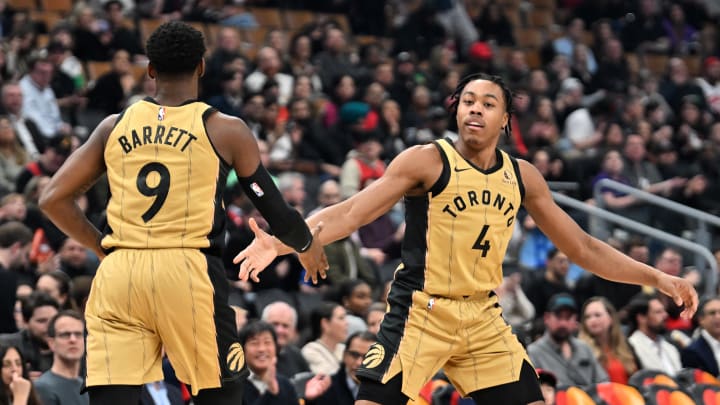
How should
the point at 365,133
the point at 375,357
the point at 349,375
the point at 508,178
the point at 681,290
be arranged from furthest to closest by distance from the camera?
the point at 365,133, the point at 349,375, the point at 681,290, the point at 508,178, the point at 375,357

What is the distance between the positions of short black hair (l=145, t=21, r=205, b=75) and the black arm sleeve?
0.52 metres

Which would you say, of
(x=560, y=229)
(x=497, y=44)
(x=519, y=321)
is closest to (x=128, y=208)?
(x=560, y=229)

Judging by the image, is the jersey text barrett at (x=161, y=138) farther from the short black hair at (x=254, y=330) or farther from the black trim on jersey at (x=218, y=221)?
the short black hair at (x=254, y=330)

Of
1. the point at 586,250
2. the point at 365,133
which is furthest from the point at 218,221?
the point at 365,133

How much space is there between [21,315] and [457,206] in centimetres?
466

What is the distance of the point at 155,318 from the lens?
5613 millimetres

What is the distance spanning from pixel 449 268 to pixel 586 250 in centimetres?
85

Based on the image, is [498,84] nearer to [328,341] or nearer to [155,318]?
[155,318]

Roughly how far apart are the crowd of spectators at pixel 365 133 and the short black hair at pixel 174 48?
290 cm

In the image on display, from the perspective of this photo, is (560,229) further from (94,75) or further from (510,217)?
(94,75)

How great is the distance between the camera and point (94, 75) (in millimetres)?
15289

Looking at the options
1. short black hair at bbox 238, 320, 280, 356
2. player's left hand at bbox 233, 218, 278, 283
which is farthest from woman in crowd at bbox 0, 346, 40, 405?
player's left hand at bbox 233, 218, 278, 283

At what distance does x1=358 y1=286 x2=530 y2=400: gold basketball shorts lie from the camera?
21.3 ft

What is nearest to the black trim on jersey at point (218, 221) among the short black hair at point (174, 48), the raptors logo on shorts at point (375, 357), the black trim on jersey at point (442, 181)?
the short black hair at point (174, 48)
